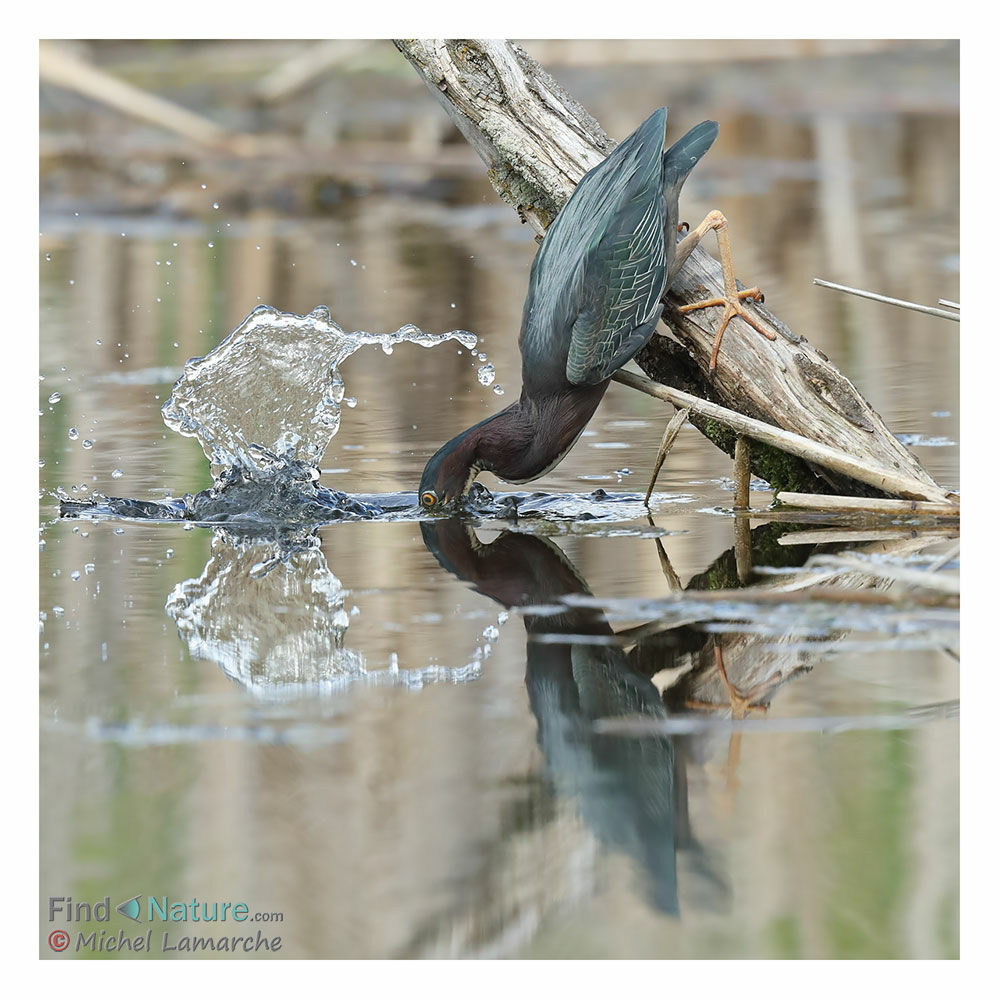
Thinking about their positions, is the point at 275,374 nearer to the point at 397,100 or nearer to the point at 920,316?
the point at 920,316

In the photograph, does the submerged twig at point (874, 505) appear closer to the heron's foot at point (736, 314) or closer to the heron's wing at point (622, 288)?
the heron's foot at point (736, 314)

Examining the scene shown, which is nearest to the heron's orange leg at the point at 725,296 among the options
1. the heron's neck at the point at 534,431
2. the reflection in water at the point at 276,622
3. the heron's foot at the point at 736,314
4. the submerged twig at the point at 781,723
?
the heron's foot at the point at 736,314

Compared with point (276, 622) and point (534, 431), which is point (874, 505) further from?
point (276, 622)

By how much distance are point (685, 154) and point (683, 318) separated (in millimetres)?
603

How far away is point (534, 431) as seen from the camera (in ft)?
17.0

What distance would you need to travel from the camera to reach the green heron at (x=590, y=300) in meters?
4.83

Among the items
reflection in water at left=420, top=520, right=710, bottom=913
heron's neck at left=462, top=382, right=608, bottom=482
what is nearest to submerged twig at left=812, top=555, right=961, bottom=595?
reflection in water at left=420, top=520, right=710, bottom=913

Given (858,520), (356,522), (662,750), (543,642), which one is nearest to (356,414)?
A: (356,522)

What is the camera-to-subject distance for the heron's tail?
5066mm

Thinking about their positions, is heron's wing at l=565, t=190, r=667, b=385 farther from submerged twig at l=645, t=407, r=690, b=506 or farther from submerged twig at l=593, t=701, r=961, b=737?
submerged twig at l=593, t=701, r=961, b=737

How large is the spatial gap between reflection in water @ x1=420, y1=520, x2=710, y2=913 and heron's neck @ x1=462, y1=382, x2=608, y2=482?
65 cm

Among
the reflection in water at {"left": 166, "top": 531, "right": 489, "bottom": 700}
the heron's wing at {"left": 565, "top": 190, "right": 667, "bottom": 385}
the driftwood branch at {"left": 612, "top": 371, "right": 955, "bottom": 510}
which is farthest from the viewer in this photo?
the heron's wing at {"left": 565, "top": 190, "right": 667, "bottom": 385}

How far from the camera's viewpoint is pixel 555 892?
257 cm

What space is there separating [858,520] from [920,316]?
436 centimetres
